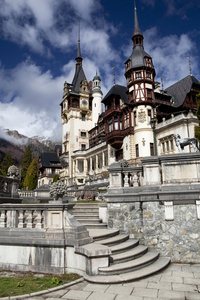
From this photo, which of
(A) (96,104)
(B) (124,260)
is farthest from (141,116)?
(B) (124,260)

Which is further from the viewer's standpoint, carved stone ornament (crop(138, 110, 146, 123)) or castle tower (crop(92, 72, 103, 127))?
castle tower (crop(92, 72, 103, 127))

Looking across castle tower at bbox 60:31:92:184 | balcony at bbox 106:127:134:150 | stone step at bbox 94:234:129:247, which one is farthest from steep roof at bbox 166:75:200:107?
stone step at bbox 94:234:129:247

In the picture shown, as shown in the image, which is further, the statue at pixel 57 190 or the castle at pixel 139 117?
the castle at pixel 139 117

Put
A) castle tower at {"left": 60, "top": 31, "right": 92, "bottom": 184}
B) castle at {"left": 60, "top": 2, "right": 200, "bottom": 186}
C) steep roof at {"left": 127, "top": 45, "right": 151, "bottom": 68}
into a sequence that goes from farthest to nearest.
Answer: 1. castle tower at {"left": 60, "top": 31, "right": 92, "bottom": 184}
2. steep roof at {"left": 127, "top": 45, "right": 151, "bottom": 68}
3. castle at {"left": 60, "top": 2, "right": 200, "bottom": 186}

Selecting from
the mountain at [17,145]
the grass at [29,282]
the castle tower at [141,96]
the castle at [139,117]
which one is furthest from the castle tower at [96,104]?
the mountain at [17,145]

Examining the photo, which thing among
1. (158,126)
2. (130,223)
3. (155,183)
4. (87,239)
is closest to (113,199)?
(130,223)

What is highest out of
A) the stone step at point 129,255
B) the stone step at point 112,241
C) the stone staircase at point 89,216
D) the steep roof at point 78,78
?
the steep roof at point 78,78

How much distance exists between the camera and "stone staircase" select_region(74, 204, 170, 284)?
608cm

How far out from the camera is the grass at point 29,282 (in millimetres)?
5410

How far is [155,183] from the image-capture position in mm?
9195

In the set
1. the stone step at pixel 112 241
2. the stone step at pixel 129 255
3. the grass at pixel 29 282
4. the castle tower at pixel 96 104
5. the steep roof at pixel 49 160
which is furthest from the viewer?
the steep roof at pixel 49 160

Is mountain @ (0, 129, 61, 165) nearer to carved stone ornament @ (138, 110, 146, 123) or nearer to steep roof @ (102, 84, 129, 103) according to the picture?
steep roof @ (102, 84, 129, 103)

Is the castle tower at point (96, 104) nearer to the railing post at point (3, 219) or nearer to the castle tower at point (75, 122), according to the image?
the castle tower at point (75, 122)

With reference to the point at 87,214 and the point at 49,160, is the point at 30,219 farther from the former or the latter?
the point at 49,160
